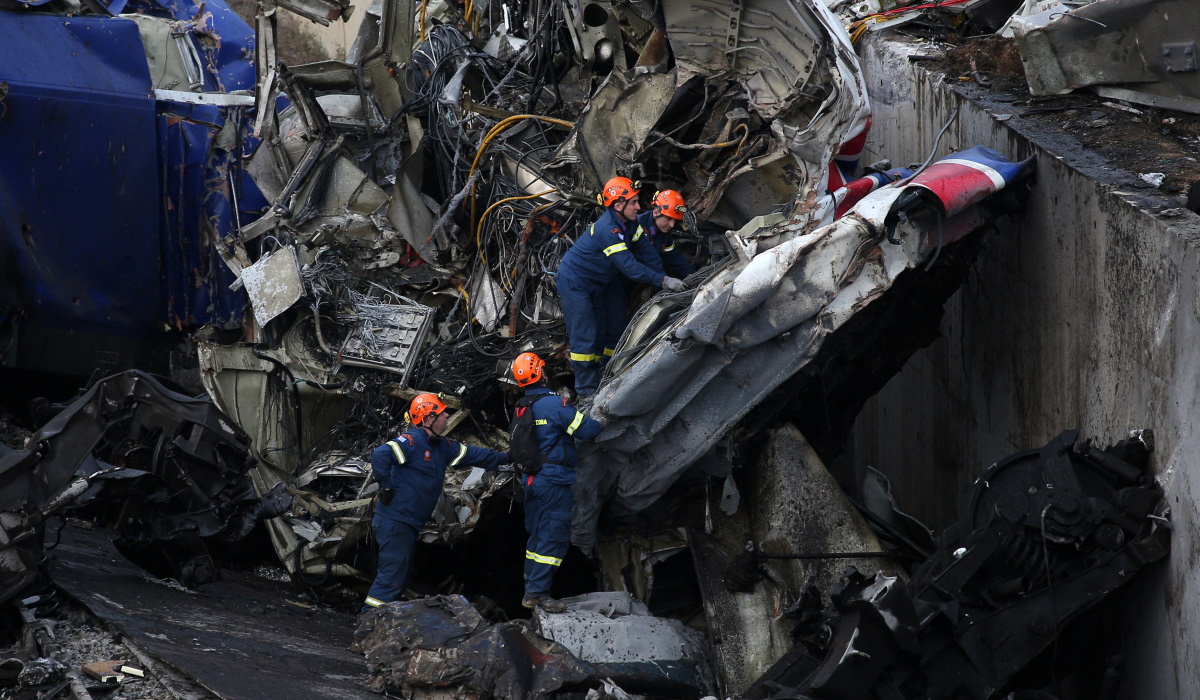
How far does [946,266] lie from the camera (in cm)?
552

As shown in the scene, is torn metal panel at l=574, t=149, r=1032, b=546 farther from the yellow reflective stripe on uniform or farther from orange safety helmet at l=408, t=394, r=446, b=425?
orange safety helmet at l=408, t=394, r=446, b=425

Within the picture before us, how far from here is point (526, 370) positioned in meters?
5.85

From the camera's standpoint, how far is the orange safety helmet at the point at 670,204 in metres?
6.01

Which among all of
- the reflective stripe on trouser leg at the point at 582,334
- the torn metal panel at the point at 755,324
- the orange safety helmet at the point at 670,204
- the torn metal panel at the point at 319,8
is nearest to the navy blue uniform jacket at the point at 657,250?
the orange safety helmet at the point at 670,204

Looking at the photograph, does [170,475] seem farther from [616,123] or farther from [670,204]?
[616,123]

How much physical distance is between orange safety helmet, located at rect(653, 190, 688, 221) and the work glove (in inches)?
14.1

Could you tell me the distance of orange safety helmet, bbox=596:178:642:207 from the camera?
20.0ft

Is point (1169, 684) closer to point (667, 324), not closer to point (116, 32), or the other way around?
point (667, 324)

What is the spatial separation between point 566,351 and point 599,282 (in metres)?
0.57

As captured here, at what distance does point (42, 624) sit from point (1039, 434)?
14.8 ft

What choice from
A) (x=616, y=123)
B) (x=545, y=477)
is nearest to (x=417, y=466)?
(x=545, y=477)

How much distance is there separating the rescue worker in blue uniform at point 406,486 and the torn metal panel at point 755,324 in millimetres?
971

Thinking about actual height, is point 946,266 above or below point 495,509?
above

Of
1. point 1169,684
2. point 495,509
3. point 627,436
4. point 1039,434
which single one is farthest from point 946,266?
point 495,509
